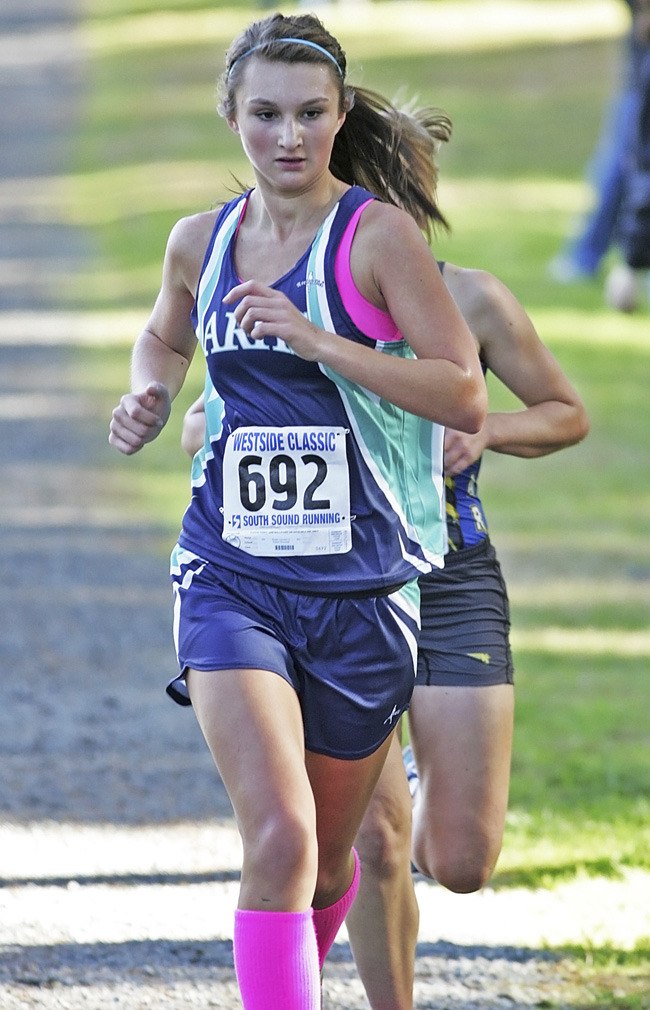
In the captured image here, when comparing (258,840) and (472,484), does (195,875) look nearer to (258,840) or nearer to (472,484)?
(472,484)

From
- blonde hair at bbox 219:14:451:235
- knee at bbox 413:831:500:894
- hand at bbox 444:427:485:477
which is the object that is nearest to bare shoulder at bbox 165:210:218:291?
blonde hair at bbox 219:14:451:235

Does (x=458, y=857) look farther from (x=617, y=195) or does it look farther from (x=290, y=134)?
(x=617, y=195)

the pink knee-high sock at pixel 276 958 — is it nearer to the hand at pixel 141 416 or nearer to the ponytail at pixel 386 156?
the hand at pixel 141 416

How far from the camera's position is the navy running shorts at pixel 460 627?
182 inches

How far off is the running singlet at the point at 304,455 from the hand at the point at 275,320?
12cm

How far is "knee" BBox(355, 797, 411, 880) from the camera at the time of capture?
4.31 m

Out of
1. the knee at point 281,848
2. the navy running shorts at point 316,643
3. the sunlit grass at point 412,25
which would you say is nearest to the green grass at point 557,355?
the sunlit grass at point 412,25

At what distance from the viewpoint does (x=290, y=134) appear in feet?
12.1

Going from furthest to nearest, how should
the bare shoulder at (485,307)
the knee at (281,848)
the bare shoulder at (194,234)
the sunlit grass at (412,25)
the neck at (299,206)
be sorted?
the sunlit grass at (412,25)
the bare shoulder at (485,307)
the bare shoulder at (194,234)
the neck at (299,206)
the knee at (281,848)

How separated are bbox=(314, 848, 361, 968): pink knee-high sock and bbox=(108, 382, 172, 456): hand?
0.94m

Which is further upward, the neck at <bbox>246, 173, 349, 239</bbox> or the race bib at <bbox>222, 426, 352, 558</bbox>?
the neck at <bbox>246, 173, 349, 239</bbox>

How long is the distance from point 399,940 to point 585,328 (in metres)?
12.9

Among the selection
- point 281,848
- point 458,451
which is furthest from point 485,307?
point 281,848

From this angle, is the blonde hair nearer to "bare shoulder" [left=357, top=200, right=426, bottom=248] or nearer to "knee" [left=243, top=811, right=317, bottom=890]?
"bare shoulder" [left=357, top=200, right=426, bottom=248]
